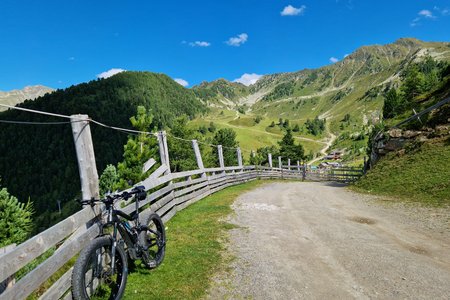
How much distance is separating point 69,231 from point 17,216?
69.7 ft

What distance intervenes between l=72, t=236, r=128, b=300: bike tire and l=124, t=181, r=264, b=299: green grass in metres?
0.35

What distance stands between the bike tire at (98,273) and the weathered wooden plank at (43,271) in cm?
28

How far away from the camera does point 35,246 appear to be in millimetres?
3730

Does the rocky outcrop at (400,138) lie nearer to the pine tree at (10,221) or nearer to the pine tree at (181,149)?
the pine tree at (10,221)

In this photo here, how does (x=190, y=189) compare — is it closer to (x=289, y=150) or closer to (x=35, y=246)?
(x=35, y=246)

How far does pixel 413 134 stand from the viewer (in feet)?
62.3

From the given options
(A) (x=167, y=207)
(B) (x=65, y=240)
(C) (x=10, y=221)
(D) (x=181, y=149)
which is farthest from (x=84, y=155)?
(D) (x=181, y=149)

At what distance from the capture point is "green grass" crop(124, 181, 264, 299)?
17.4 ft

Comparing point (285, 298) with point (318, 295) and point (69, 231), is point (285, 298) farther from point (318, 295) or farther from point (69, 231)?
point (69, 231)

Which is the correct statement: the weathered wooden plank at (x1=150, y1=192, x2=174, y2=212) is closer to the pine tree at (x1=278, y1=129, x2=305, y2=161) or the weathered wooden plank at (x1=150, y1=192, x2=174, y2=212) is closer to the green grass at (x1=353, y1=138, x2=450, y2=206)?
the green grass at (x1=353, y1=138, x2=450, y2=206)

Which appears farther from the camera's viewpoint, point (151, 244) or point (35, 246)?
point (151, 244)

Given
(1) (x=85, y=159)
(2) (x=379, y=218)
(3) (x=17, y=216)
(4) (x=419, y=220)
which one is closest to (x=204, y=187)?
(2) (x=379, y=218)

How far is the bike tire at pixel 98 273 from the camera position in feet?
13.6

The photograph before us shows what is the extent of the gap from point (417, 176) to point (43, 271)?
1656 centimetres
